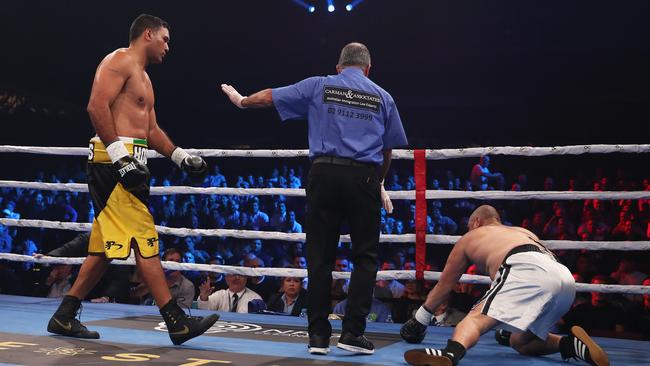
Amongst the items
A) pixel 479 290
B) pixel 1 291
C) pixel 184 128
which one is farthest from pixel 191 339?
pixel 184 128

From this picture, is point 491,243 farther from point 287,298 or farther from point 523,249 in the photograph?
point 287,298

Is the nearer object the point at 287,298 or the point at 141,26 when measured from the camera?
the point at 141,26

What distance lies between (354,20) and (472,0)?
165 centimetres

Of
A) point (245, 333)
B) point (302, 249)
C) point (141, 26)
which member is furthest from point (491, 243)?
point (302, 249)

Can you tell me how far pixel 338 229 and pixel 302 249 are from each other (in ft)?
11.5

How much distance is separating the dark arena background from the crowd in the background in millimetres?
24

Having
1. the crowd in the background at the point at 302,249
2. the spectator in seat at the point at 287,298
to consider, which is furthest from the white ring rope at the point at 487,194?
the spectator in seat at the point at 287,298

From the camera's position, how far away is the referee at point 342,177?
2430 mm

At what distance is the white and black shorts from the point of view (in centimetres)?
222

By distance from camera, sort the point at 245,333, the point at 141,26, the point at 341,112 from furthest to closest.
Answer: the point at 245,333, the point at 141,26, the point at 341,112

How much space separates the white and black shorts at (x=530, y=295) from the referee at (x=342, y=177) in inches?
18.1

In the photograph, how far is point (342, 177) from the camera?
2.43 metres

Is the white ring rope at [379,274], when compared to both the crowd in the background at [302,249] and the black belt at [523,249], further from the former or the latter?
the black belt at [523,249]

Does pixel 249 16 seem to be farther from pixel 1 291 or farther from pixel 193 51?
pixel 1 291
